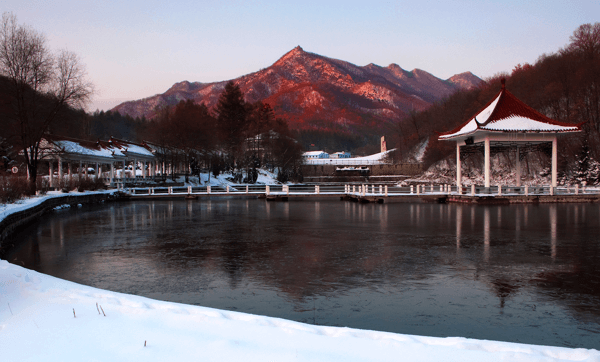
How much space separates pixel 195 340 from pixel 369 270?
217 inches

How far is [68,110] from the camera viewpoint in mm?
34250

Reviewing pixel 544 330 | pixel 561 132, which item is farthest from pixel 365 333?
pixel 561 132

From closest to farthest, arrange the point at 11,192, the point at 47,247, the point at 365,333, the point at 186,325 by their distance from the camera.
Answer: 1. the point at 365,333
2. the point at 186,325
3. the point at 47,247
4. the point at 11,192

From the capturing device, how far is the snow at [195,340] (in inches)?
173

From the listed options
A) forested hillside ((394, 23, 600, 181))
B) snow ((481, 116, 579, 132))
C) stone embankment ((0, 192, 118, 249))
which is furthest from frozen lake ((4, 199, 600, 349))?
forested hillside ((394, 23, 600, 181))

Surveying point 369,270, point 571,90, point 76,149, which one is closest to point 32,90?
point 76,149

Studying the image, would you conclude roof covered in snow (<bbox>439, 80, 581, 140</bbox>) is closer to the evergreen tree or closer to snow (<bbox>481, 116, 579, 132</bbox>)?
snow (<bbox>481, 116, 579, 132</bbox>)

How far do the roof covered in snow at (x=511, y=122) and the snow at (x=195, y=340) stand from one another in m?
27.0

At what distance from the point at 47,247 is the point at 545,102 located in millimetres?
53585

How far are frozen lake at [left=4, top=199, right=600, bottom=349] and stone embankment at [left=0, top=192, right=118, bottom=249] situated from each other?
0.65 m

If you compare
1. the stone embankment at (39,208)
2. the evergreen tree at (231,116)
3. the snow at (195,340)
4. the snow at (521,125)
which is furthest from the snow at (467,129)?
the evergreen tree at (231,116)

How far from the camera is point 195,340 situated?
486cm

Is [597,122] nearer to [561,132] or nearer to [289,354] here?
[561,132]

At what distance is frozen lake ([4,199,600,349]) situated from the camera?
6.49 metres
